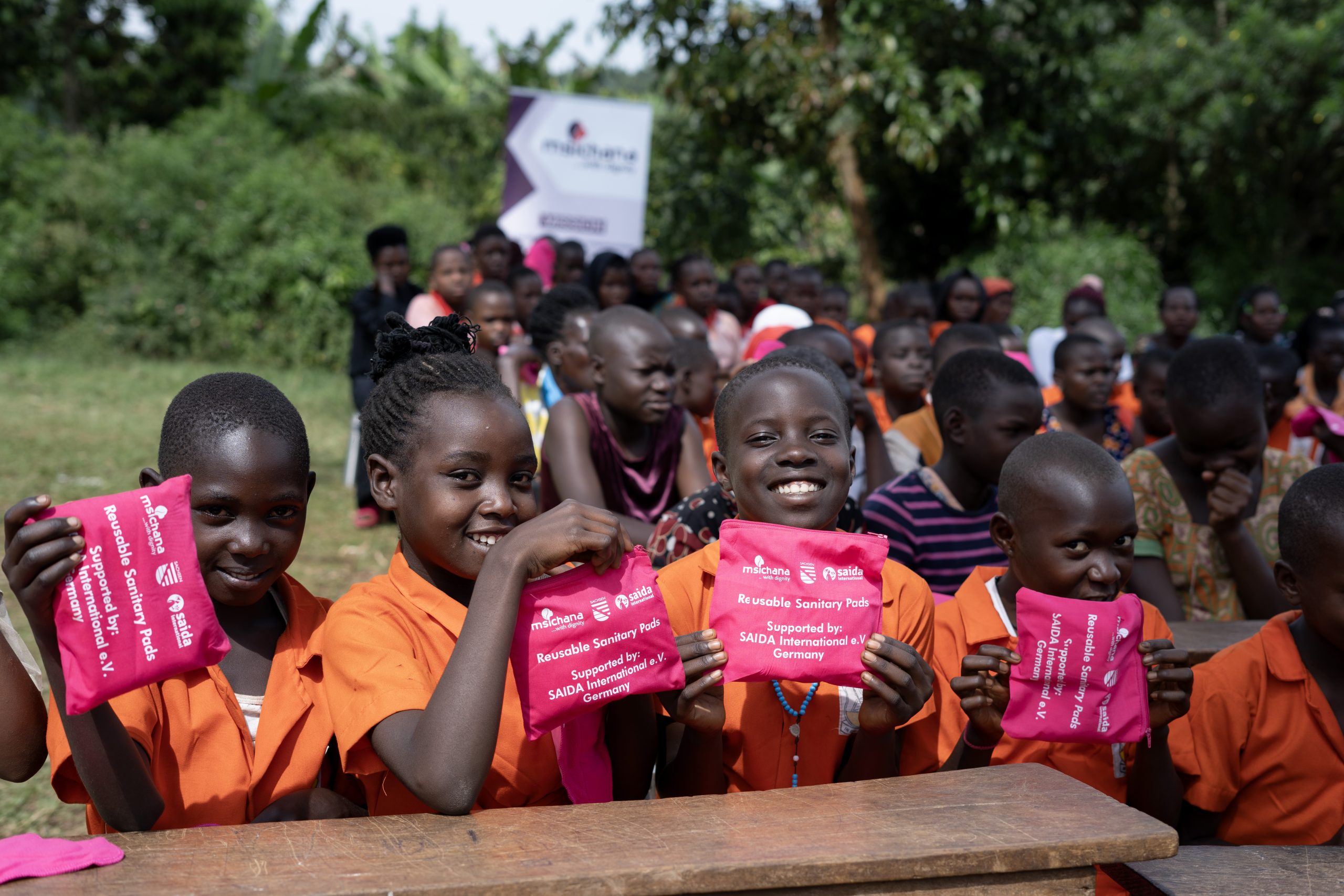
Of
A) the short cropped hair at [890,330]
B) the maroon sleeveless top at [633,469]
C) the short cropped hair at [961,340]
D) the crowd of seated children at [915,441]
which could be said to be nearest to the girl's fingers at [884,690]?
the maroon sleeveless top at [633,469]

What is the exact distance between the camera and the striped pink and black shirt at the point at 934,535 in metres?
3.37

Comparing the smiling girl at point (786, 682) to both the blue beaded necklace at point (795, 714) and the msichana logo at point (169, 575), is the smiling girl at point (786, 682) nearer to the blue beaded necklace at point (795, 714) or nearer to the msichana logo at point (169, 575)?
the blue beaded necklace at point (795, 714)

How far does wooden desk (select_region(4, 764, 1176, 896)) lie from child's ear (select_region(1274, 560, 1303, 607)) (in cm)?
97

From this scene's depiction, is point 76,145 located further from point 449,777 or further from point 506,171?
point 449,777

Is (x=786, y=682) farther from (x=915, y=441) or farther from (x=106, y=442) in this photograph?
(x=106, y=442)

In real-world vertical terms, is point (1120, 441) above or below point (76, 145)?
below

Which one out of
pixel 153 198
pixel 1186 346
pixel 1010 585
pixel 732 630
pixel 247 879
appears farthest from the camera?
pixel 153 198

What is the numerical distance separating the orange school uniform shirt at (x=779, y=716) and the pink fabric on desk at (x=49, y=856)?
3.54 ft

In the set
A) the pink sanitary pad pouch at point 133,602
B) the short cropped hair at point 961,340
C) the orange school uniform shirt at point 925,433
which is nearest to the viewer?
the pink sanitary pad pouch at point 133,602

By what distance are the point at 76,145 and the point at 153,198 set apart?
223 cm

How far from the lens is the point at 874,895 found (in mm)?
1658

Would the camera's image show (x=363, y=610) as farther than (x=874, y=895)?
Yes

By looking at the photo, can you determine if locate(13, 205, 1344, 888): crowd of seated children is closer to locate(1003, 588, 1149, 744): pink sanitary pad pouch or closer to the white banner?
locate(1003, 588, 1149, 744): pink sanitary pad pouch

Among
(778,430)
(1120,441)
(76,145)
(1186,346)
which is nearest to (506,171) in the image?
(1120,441)
